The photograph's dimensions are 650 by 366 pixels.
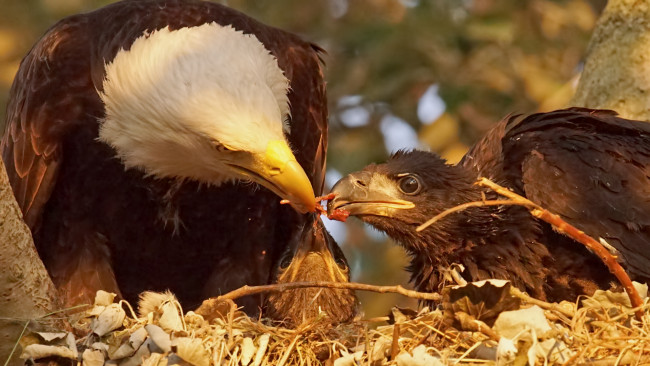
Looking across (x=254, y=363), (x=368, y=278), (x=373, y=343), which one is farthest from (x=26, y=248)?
(x=368, y=278)

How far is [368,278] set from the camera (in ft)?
28.8

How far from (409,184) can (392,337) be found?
1.07 m

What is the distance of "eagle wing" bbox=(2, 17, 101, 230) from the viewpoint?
5.84 metres

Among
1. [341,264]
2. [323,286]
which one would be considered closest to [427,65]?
[341,264]

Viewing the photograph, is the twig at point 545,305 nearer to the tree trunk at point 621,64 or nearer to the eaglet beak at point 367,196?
the eaglet beak at point 367,196

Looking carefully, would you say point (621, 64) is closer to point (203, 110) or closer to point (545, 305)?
point (545, 305)

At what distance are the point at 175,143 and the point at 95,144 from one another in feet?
1.56

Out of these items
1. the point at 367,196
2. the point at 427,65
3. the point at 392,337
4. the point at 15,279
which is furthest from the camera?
the point at 427,65

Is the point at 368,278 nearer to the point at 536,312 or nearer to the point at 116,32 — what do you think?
the point at 116,32

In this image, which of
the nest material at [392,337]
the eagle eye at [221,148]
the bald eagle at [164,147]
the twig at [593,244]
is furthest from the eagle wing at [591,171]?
the eagle eye at [221,148]

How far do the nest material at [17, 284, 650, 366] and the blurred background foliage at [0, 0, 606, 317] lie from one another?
12.0 ft

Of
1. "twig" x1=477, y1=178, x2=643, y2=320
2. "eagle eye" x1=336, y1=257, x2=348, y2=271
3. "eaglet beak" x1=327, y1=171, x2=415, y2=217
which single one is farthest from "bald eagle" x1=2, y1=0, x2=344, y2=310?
"twig" x1=477, y1=178, x2=643, y2=320

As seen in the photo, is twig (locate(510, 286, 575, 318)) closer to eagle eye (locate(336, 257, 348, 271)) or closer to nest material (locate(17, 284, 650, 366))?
nest material (locate(17, 284, 650, 366))

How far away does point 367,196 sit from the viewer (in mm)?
5348
